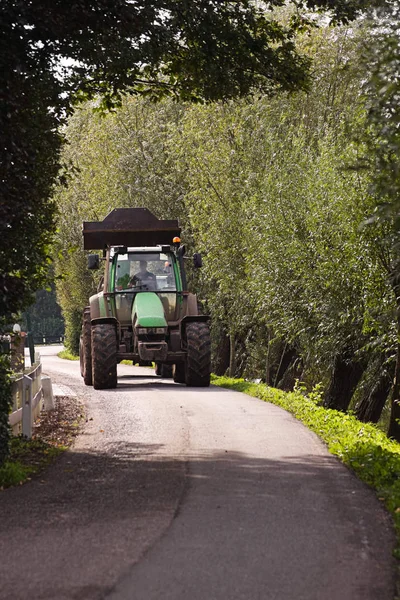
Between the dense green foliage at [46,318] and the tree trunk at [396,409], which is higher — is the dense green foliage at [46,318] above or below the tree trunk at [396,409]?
above

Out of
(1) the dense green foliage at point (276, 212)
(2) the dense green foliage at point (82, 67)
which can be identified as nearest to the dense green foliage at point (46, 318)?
(1) the dense green foliage at point (276, 212)

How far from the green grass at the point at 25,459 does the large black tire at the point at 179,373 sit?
36.1ft

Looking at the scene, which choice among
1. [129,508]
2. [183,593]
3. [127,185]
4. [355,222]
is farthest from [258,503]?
[127,185]

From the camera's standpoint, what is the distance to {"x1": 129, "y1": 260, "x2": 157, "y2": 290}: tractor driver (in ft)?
81.2

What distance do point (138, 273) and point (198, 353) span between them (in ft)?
9.11

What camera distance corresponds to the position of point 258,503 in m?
9.76

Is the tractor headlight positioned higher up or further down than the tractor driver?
further down

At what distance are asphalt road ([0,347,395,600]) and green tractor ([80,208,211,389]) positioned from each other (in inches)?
312

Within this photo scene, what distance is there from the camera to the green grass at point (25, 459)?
11336 mm

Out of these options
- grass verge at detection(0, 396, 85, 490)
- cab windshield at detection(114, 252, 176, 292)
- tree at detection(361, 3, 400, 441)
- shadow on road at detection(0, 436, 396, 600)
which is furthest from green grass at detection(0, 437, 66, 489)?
cab windshield at detection(114, 252, 176, 292)

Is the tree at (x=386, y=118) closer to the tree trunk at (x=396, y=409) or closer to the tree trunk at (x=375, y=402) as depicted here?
the tree trunk at (x=396, y=409)

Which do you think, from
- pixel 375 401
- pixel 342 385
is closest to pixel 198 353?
pixel 342 385

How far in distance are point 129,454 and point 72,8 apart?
18.7ft

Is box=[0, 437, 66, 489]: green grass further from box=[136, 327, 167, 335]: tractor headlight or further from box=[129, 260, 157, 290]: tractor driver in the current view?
box=[129, 260, 157, 290]: tractor driver
